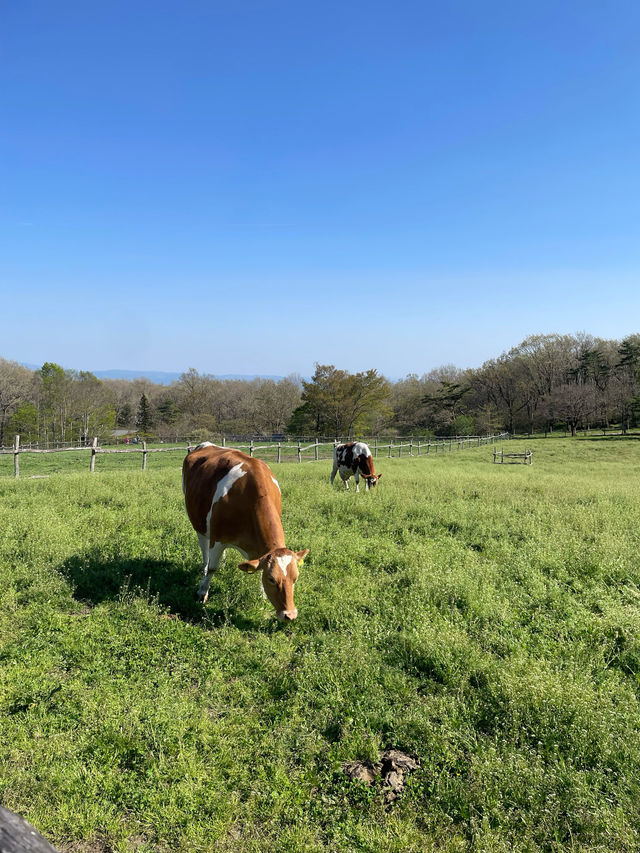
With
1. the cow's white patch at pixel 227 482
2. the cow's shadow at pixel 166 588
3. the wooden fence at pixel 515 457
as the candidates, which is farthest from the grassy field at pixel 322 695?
the wooden fence at pixel 515 457

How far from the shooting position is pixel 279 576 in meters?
4.89

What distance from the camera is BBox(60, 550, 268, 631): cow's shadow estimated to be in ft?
17.8

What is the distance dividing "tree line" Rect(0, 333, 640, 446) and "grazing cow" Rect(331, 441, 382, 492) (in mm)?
37183

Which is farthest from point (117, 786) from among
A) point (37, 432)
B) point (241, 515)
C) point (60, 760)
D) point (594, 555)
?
point (37, 432)

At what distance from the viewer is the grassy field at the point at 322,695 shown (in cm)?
287

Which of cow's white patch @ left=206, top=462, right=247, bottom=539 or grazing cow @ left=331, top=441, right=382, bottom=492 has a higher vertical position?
cow's white patch @ left=206, top=462, right=247, bottom=539

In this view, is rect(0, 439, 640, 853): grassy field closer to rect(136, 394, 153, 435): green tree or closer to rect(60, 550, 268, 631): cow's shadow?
rect(60, 550, 268, 631): cow's shadow

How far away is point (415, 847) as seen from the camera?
2.69 metres

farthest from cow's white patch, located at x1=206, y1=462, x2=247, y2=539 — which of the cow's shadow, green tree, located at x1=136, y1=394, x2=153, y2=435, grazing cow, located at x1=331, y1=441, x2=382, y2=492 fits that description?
green tree, located at x1=136, y1=394, x2=153, y2=435

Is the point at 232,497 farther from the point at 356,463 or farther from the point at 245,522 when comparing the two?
the point at 356,463

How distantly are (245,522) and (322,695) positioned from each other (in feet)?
7.72

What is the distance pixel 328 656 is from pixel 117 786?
211 cm

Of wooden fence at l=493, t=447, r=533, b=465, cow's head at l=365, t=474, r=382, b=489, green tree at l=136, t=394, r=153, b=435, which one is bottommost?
wooden fence at l=493, t=447, r=533, b=465

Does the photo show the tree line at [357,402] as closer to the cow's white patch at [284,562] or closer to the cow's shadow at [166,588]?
the cow's shadow at [166,588]
